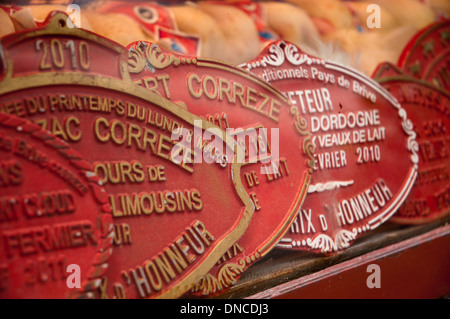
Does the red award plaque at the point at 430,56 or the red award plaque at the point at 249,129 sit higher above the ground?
the red award plaque at the point at 430,56

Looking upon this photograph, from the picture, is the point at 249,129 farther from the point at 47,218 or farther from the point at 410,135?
the point at 410,135

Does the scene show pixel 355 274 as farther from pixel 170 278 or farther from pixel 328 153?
pixel 170 278

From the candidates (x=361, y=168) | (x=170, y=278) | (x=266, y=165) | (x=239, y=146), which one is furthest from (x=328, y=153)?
(x=170, y=278)

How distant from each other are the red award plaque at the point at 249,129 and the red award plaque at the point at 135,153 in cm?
5

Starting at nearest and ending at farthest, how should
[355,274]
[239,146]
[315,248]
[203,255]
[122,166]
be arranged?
[122,166], [203,255], [239,146], [315,248], [355,274]

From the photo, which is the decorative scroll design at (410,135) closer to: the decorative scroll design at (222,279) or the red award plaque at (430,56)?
the red award plaque at (430,56)

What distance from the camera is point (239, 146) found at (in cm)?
153

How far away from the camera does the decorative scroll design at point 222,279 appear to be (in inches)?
56.0

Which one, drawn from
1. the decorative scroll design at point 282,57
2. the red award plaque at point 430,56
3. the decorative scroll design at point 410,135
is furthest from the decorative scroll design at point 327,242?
the red award plaque at point 430,56

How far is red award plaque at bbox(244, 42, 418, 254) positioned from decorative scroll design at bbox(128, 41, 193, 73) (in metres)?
0.31

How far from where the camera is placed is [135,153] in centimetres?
132

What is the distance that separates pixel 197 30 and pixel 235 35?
0.15 meters

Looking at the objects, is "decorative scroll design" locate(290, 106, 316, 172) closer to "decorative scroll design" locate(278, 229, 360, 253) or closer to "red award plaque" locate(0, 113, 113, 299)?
"decorative scroll design" locate(278, 229, 360, 253)

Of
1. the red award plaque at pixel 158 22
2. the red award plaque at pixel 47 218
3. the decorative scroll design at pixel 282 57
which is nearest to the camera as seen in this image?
the red award plaque at pixel 47 218
